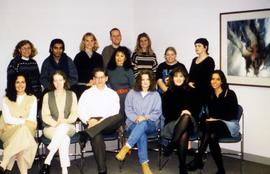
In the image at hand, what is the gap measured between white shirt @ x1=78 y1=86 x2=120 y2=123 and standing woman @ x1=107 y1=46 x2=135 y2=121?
34cm

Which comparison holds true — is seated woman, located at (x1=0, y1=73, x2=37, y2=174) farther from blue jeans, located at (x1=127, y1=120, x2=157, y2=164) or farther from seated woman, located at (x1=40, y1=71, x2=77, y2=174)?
blue jeans, located at (x1=127, y1=120, x2=157, y2=164)

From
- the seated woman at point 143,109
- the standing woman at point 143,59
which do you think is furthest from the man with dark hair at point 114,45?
the seated woman at point 143,109

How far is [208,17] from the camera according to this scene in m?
5.43

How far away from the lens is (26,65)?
4.87 metres

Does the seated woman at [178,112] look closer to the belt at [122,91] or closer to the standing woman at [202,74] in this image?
the standing woman at [202,74]

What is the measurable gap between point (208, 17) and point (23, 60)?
9.12ft

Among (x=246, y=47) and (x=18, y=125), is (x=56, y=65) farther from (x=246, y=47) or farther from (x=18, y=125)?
(x=246, y=47)

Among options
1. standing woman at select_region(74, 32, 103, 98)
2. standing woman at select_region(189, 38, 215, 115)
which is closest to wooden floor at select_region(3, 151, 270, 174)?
standing woman at select_region(189, 38, 215, 115)

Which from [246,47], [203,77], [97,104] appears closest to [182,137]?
[203,77]

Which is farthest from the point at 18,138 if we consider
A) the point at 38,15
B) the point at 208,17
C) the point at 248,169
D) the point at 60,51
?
the point at 208,17

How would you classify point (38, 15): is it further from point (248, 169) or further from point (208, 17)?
point (248, 169)

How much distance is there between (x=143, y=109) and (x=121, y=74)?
697 mm

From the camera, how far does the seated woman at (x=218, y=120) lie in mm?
4262

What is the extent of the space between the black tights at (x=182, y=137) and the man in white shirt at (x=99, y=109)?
748mm
